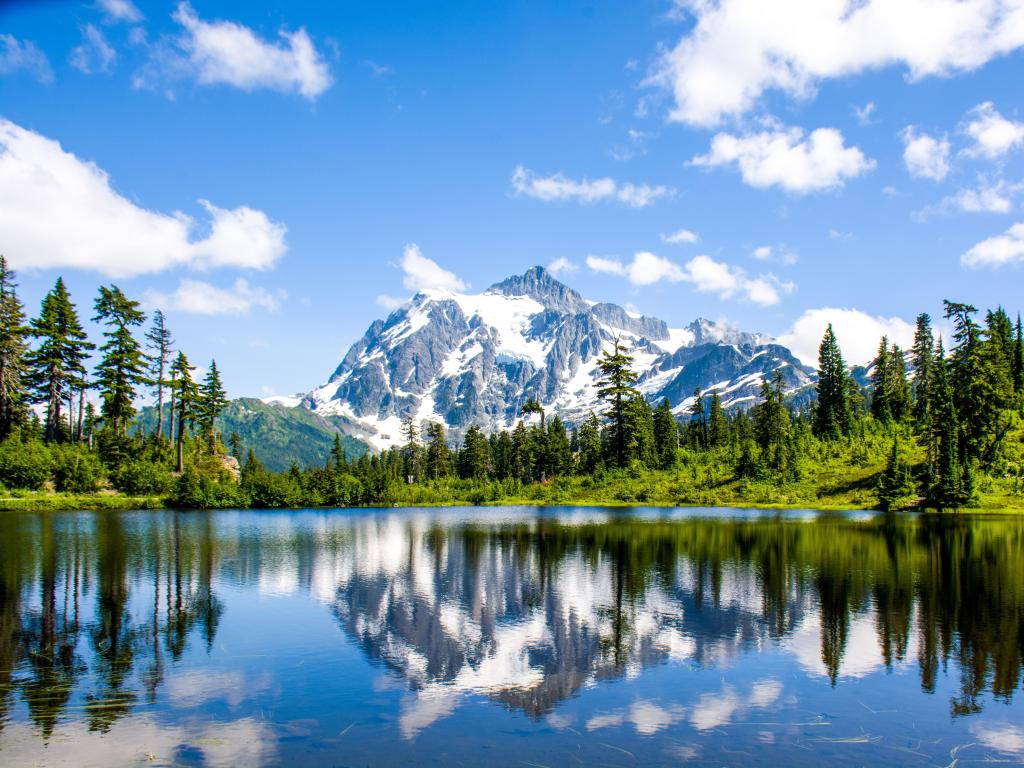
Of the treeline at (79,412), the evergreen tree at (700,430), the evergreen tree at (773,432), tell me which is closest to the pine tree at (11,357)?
the treeline at (79,412)

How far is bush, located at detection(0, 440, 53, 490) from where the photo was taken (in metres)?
72.3

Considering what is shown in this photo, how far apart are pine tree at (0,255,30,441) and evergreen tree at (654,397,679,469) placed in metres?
91.5

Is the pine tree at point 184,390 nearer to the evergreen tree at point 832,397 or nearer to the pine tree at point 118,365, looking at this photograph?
the pine tree at point 118,365

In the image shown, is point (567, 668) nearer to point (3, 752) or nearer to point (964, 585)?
point (3, 752)

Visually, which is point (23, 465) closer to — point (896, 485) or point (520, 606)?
point (520, 606)

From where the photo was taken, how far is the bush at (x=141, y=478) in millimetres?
82938

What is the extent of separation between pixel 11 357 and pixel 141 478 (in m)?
20.8

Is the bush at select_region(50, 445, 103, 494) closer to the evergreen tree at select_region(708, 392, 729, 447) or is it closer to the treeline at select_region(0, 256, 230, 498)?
the treeline at select_region(0, 256, 230, 498)

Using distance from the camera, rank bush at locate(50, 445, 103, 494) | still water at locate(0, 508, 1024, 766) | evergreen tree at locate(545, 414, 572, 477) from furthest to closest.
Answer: evergreen tree at locate(545, 414, 572, 477), bush at locate(50, 445, 103, 494), still water at locate(0, 508, 1024, 766)

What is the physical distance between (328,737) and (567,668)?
7255 millimetres

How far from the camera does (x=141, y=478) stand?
83.9 metres

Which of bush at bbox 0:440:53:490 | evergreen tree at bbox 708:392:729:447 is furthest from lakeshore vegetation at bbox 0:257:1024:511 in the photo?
evergreen tree at bbox 708:392:729:447

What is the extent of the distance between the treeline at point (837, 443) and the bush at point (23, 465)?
2719 cm

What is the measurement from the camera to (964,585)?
3033cm
